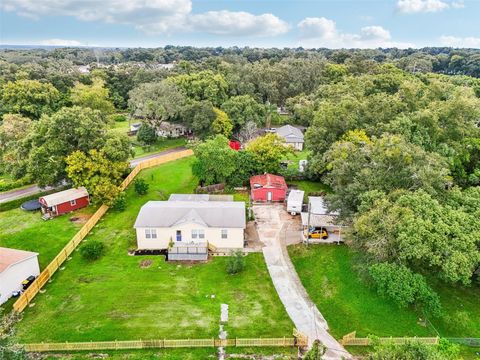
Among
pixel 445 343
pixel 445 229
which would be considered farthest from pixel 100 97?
pixel 445 343

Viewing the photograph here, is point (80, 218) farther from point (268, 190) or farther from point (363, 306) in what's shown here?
point (363, 306)

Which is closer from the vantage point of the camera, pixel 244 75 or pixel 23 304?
→ pixel 23 304

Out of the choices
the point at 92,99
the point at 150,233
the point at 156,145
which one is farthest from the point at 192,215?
the point at 92,99

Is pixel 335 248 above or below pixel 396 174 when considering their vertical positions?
below

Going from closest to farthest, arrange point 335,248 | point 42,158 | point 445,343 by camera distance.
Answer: point 445,343, point 335,248, point 42,158

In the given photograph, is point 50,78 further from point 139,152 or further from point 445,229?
point 445,229

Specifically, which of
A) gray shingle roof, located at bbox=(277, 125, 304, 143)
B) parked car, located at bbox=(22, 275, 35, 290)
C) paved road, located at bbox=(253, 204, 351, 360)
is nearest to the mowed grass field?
paved road, located at bbox=(253, 204, 351, 360)

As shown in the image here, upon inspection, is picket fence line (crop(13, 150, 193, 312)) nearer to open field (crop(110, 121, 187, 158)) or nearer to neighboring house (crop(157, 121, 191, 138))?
open field (crop(110, 121, 187, 158))
